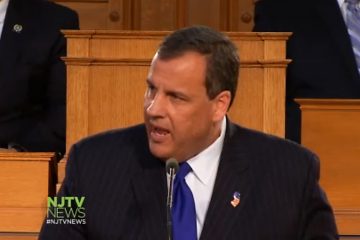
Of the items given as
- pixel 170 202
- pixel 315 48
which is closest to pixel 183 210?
pixel 170 202

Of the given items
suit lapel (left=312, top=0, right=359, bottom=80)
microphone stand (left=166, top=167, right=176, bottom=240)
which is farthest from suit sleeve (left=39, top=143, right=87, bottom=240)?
suit lapel (left=312, top=0, right=359, bottom=80)

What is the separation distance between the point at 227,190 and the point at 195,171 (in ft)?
0.27

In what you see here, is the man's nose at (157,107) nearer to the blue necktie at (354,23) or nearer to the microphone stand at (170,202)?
the microphone stand at (170,202)

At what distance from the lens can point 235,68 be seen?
2115mm

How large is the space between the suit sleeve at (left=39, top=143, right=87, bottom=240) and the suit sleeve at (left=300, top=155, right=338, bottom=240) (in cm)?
50

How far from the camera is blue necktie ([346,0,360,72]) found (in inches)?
133

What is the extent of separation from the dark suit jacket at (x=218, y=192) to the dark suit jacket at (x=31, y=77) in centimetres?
110

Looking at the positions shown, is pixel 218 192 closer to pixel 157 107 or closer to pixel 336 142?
pixel 157 107

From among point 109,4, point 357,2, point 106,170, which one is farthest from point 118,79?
point 109,4

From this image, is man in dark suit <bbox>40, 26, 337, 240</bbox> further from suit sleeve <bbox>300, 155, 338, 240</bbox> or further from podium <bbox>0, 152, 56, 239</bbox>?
podium <bbox>0, 152, 56, 239</bbox>

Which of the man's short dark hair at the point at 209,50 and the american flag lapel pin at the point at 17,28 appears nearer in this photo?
the man's short dark hair at the point at 209,50

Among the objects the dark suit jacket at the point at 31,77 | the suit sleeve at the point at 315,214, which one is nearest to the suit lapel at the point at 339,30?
the dark suit jacket at the point at 31,77

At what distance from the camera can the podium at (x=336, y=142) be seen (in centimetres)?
287

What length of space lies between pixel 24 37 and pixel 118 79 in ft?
2.01
